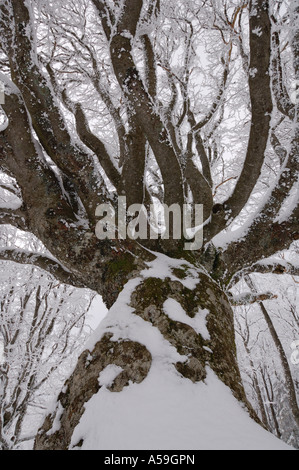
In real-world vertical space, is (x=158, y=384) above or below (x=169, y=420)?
above

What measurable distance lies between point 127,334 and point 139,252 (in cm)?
79

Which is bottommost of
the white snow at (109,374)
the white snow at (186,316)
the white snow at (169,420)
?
the white snow at (169,420)

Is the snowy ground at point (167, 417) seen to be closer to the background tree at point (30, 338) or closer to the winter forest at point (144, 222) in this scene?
the winter forest at point (144, 222)

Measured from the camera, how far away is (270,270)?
299cm

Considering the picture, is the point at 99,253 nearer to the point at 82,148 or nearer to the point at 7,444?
the point at 82,148

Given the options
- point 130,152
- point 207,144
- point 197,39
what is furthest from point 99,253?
point 197,39

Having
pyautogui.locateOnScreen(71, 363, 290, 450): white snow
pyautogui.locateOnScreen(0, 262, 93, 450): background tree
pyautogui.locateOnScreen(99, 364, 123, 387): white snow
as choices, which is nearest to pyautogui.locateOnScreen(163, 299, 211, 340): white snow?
pyautogui.locateOnScreen(71, 363, 290, 450): white snow

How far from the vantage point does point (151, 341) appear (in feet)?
4.72

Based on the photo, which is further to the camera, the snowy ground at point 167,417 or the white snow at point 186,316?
the white snow at point 186,316

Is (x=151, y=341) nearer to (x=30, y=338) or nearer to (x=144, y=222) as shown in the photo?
(x=144, y=222)

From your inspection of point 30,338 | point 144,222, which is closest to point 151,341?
point 144,222

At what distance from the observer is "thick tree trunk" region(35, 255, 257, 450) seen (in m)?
1.25

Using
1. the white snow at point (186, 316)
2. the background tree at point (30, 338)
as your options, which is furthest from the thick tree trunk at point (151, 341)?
the background tree at point (30, 338)

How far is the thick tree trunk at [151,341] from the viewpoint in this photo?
1247 millimetres
